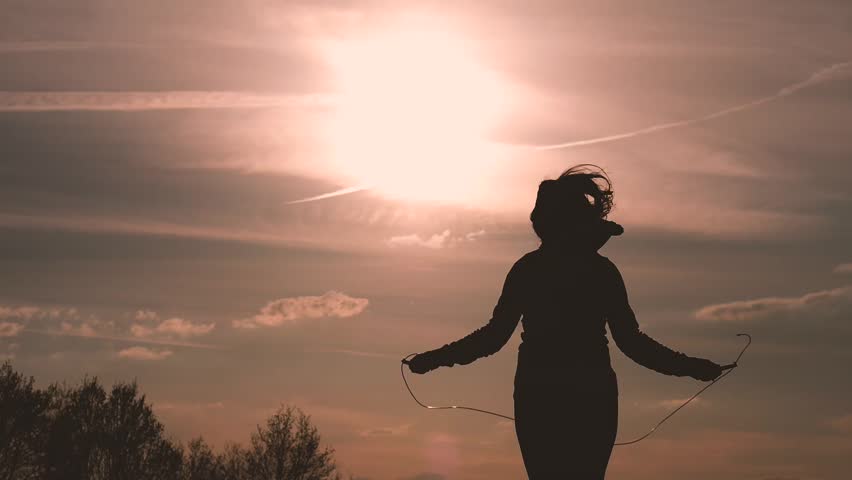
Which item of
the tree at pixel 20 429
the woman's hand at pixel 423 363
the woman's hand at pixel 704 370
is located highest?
the tree at pixel 20 429

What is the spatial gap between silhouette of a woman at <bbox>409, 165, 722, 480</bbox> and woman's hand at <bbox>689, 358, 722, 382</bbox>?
769 mm

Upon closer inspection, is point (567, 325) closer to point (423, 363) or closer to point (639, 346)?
point (639, 346)

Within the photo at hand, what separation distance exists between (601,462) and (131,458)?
62.5 meters

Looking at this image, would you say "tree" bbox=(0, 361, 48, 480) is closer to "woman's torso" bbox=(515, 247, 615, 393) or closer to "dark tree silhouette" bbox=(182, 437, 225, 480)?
"dark tree silhouette" bbox=(182, 437, 225, 480)

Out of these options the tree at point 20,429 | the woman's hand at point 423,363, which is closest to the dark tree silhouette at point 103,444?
the tree at point 20,429

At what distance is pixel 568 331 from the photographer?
28.2 feet

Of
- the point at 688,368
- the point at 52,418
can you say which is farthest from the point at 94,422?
the point at 688,368

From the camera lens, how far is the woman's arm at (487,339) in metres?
8.88

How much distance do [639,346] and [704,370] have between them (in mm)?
688

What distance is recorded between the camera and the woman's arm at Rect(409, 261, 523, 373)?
29.1 feet

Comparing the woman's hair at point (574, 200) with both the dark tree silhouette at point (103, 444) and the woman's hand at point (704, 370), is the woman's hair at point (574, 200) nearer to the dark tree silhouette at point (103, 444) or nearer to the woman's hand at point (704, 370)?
the woman's hand at point (704, 370)

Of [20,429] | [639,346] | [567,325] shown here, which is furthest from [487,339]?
[20,429]

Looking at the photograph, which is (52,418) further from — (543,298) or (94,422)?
(543,298)

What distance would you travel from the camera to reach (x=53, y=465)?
62562 mm
